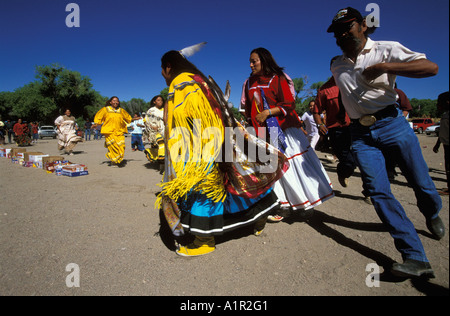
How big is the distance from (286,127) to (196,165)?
4.77ft

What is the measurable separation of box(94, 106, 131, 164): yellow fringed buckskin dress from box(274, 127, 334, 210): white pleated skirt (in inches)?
236

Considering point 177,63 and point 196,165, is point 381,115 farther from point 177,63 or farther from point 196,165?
point 177,63

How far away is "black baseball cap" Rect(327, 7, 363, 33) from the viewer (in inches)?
76.8

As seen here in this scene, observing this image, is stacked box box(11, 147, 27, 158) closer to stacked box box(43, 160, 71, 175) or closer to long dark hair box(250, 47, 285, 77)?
stacked box box(43, 160, 71, 175)

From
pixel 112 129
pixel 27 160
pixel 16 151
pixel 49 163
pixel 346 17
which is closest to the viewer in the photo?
pixel 346 17

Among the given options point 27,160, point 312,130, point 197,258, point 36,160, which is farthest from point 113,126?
point 197,258

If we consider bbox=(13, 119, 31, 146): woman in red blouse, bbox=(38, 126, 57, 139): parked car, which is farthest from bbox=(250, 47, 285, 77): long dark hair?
bbox=(38, 126, 57, 139): parked car

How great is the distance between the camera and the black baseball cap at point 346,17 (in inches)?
76.8

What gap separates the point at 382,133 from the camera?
80.0 inches

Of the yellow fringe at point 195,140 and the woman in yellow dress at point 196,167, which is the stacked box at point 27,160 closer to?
the woman in yellow dress at point 196,167

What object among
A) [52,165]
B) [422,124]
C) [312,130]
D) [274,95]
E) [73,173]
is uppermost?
[422,124]

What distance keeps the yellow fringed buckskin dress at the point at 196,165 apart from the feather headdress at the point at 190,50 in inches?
11.5

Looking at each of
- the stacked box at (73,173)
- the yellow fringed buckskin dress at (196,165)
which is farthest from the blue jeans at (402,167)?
the stacked box at (73,173)
